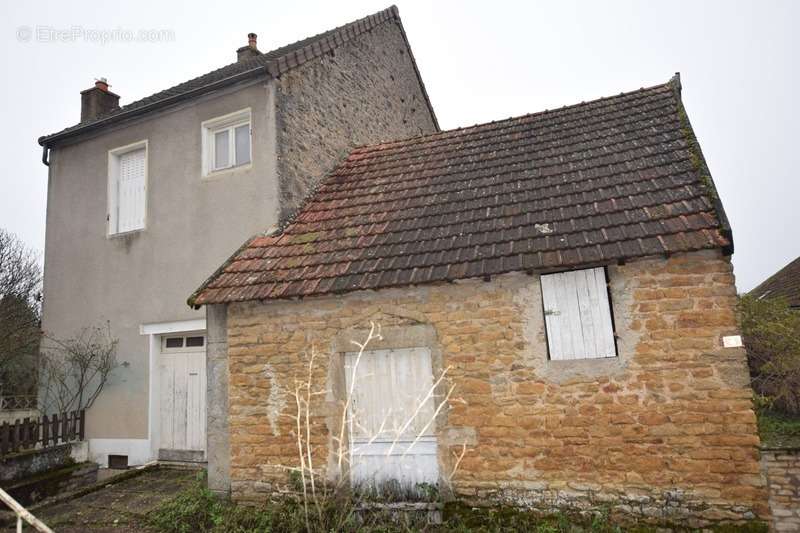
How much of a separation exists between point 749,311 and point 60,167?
46.9 ft

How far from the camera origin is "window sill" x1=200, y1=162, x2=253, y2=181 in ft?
30.2

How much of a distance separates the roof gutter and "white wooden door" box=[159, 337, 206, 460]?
478cm

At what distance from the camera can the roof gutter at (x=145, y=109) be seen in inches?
360

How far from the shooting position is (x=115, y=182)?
34.9 feet

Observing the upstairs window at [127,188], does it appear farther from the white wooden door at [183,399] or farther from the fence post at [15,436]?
the fence post at [15,436]

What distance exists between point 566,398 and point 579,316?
973mm

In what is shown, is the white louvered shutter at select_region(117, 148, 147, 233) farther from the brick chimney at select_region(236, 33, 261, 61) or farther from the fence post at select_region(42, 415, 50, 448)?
the brick chimney at select_region(236, 33, 261, 61)

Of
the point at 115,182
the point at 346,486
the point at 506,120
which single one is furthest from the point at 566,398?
the point at 115,182

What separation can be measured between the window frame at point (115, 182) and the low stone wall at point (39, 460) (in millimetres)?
4154

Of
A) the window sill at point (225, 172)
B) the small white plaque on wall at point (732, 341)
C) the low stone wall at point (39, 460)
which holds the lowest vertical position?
the low stone wall at point (39, 460)

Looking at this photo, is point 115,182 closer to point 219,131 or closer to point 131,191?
point 131,191

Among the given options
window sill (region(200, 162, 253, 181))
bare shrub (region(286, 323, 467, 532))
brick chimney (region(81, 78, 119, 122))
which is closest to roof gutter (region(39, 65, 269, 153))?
brick chimney (region(81, 78, 119, 122))

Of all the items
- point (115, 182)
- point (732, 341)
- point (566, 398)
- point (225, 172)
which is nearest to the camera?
point (732, 341)

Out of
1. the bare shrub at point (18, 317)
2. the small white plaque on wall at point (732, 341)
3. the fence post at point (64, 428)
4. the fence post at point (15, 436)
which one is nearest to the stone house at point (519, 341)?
the small white plaque on wall at point (732, 341)
